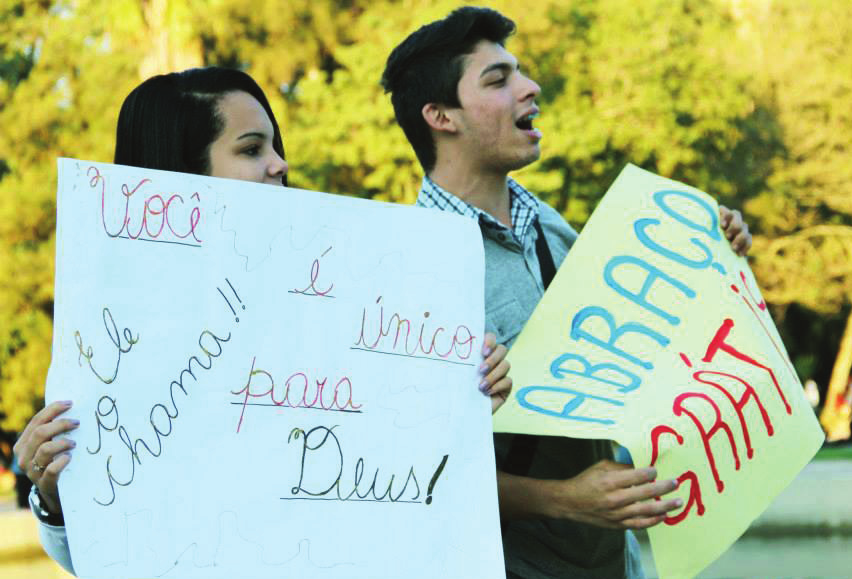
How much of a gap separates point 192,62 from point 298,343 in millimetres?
14580

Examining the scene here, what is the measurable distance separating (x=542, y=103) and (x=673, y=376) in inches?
679

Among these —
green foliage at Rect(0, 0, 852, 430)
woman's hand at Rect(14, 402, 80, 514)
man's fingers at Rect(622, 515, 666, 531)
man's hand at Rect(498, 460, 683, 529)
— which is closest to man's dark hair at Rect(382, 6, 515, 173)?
man's hand at Rect(498, 460, 683, 529)

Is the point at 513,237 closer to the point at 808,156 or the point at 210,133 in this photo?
the point at 210,133

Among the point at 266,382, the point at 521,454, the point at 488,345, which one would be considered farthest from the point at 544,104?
the point at 266,382

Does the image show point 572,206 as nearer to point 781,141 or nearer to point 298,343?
point 781,141

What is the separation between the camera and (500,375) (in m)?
2.63

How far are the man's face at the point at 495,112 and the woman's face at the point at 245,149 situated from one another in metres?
0.55

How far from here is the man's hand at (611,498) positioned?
261 centimetres

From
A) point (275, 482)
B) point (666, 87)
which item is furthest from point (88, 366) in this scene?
point (666, 87)

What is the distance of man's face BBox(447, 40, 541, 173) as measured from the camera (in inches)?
124

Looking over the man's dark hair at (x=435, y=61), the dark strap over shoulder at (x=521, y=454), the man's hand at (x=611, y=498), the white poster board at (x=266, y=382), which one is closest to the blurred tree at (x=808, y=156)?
the man's dark hair at (x=435, y=61)

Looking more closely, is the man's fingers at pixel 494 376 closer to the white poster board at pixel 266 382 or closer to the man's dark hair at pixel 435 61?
the white poster board at pixel 266 382

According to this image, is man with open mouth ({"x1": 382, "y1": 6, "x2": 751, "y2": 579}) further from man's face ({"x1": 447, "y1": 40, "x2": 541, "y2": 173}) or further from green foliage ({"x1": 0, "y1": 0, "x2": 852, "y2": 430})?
green foliage ({"x1": 0, "y1": 0, "x2": 852, "y2": 430})

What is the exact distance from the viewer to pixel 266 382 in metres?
2.48
